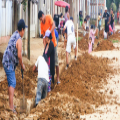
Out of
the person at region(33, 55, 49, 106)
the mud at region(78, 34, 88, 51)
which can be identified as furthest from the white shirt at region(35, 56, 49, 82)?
the mud at region(78, 34, 88, 51)

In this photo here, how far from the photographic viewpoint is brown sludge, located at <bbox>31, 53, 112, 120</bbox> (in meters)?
6.16

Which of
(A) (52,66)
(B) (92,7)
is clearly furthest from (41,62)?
(B) (92,7)

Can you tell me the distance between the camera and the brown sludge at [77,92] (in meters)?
6.16

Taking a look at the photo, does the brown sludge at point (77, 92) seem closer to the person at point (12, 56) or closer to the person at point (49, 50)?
the person at point (49, 50)

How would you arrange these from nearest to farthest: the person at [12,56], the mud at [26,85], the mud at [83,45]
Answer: the person at [12,56] < the mud at [26,85] < the mud at [83,45]

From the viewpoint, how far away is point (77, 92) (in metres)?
7.57

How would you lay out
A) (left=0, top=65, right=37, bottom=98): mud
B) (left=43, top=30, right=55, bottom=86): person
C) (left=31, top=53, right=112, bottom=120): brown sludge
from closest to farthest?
1. (left=31, top=53, right=112, bottom=120): brown sludge
2. (left=43, top=30, right=55, bottom=86): person
3. (left=0, top=65, right=37, bottom=98): mud

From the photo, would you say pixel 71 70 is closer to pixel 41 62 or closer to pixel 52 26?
pixel 52 26

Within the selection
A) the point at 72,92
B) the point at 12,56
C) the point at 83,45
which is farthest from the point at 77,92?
the point at 83,45

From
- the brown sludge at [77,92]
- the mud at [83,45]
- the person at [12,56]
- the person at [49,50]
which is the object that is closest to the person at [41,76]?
the brown sludge at [77,92]

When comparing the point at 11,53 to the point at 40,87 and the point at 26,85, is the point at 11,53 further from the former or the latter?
the point at 26,85

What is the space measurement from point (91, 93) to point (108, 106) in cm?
92

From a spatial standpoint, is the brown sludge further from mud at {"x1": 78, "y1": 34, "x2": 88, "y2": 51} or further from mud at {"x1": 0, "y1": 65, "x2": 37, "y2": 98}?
mud at {"x1": 78, "y1": 34, "x2": 88, "y2": 51}

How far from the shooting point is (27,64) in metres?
9.84
